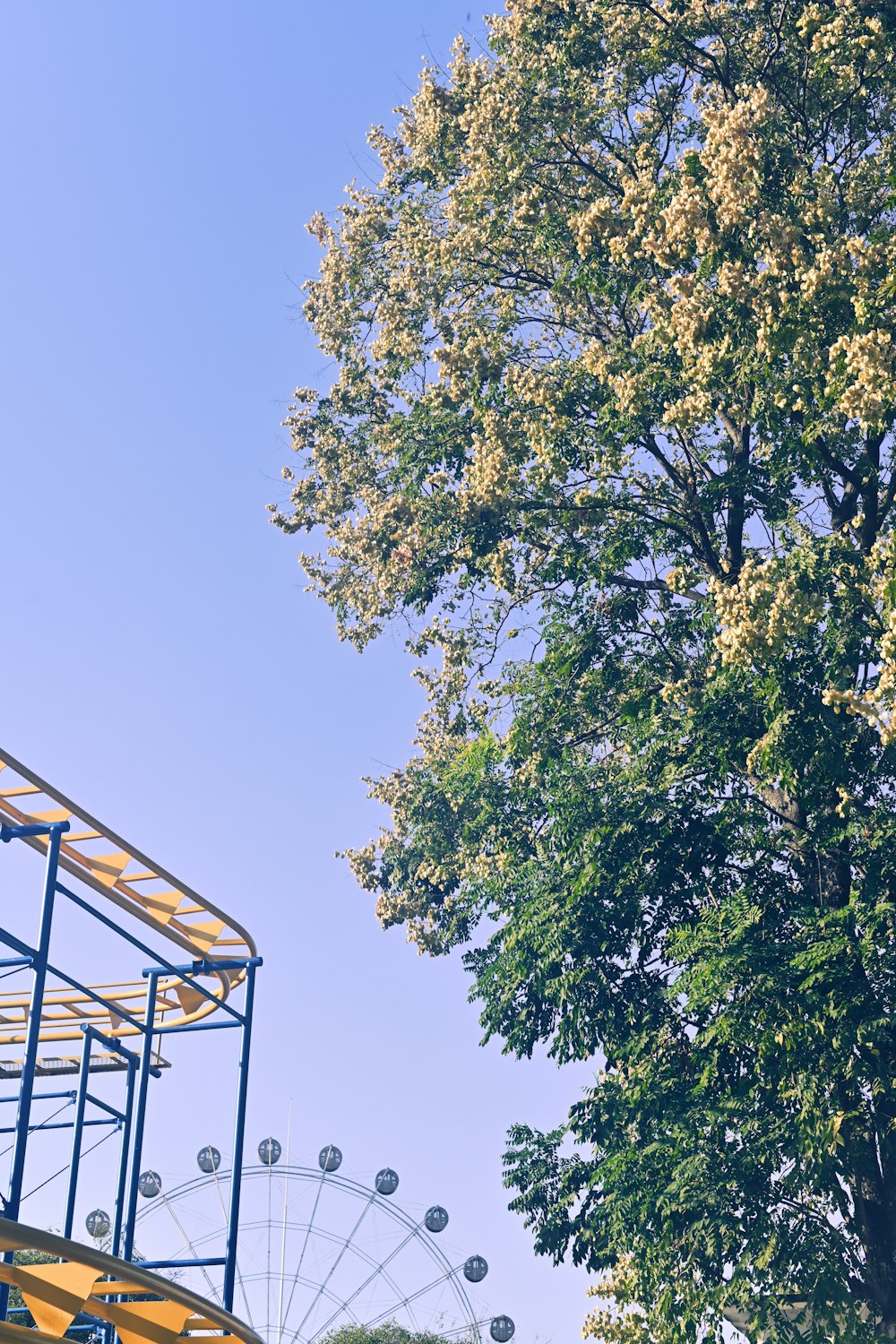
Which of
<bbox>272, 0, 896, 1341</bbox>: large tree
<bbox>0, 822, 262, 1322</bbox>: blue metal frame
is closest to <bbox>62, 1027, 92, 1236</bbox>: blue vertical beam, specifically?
<bbox>0, 822, 262, 1322</bbox>: blue metal frame

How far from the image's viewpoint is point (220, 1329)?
10.9 m

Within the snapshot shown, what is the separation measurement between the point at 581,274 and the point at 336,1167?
33.4 meters

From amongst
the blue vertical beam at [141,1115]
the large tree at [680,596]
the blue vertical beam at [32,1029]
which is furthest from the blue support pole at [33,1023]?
the large tree at [680,596]

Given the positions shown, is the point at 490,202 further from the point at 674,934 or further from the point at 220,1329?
the point at 220,1329

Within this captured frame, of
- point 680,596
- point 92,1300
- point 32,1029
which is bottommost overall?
point 92,1300

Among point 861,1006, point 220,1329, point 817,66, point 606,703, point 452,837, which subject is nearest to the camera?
point 220,1329

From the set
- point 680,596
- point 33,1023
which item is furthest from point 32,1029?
point 680,596

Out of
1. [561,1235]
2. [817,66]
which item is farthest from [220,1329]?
[817,66]

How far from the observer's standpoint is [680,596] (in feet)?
66.5

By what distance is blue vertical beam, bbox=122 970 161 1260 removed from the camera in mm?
11992

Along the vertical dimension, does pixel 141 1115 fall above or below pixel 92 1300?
above

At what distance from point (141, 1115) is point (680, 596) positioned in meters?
10.4

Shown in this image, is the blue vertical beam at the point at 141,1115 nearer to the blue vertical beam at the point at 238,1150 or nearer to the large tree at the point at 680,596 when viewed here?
the blue vertical beam at the point at 238,1150

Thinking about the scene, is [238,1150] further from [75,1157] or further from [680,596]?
[680,596]
